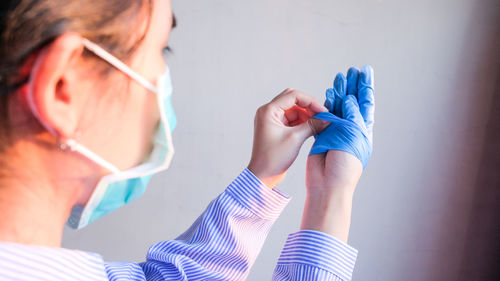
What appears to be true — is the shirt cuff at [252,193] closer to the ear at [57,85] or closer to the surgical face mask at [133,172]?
the surgical face mask at [133,172]

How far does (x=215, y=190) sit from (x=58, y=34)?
0.77 m

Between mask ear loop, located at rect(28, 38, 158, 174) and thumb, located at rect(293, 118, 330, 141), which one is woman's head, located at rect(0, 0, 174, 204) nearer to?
mask ear loop, located at rect(28, 38, 158, 174)

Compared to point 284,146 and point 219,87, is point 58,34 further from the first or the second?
point 219,87

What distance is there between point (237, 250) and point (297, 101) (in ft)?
1.03

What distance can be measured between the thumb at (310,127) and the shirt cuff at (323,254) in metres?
0.20

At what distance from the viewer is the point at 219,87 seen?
3.60ft

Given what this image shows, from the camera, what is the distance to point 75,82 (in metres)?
0.46

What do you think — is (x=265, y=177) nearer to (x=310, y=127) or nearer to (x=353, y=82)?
(x=310, y=127)

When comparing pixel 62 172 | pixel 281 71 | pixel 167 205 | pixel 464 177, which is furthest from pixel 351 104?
pixel 464 177

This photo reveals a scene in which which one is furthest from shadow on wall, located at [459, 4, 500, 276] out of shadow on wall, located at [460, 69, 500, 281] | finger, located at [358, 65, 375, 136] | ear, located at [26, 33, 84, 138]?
ear, located at [26, 33, 84, 138]

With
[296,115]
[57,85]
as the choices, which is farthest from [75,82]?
[296,115]

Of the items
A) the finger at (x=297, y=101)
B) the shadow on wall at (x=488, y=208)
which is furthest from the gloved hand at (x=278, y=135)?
the shadow on wall at (x=488, y=208)

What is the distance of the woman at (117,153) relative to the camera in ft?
1.46

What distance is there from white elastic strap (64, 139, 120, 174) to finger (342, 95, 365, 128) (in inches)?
16.8
